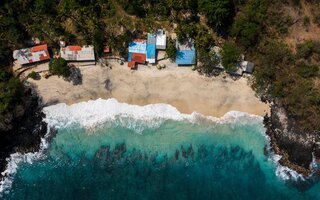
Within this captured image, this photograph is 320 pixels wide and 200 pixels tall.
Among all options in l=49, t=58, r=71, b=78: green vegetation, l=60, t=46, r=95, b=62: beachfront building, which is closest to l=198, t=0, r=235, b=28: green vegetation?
l=60, t=46, r=95, b=62: beachfront building

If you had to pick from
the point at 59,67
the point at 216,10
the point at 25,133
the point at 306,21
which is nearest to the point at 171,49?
the point at 216,10

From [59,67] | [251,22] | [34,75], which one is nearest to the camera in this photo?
[59,67]

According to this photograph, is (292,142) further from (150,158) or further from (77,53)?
(77,53)

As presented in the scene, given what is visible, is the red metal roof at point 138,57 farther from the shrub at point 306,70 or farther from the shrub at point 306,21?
the shrub at point 306,21

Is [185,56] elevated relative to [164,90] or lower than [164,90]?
elevated

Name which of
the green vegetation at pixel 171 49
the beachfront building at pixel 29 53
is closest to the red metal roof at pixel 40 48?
the beachfront building at pixel 29 53

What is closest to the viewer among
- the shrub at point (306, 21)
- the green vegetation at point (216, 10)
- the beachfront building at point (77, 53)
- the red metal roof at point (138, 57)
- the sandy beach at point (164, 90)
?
the green vegetation at point (216, 10)
